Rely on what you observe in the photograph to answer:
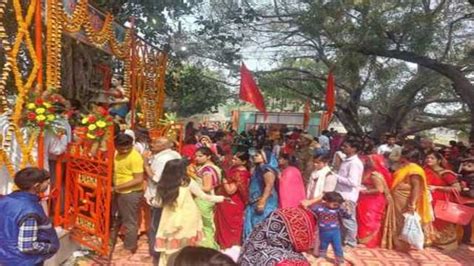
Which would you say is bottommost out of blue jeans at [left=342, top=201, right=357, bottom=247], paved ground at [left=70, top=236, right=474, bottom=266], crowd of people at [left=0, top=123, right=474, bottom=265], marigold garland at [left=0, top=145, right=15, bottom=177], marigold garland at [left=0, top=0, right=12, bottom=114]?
paved ground at [left=70, top=236, right=474, bottom=266]

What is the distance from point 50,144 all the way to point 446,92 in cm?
1893

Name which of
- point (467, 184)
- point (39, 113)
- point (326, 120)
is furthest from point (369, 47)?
point (39, 113)

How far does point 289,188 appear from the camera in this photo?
518cm

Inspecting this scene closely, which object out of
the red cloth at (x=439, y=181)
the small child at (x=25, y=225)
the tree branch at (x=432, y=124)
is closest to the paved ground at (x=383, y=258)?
the red cloth at (x=439, y=181)

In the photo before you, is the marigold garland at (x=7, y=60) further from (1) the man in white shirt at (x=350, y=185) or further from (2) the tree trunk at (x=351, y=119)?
(2) the tree trunk at (x=351, y=119)

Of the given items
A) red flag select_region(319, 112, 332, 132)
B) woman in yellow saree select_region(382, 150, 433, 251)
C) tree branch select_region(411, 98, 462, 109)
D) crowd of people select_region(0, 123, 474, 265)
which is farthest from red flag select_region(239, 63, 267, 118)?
tree branch select_region(411, 98, 462, 109)

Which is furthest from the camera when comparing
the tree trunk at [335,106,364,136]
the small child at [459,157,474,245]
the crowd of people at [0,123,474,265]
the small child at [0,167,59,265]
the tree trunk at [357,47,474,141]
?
the tree trunk at [335,106,364,136]

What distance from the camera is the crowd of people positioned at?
3.90 metres

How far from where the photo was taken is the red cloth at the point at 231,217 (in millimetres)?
5223

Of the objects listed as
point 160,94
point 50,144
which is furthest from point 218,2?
point 50,144

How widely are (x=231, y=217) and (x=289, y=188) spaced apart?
2.52 feet

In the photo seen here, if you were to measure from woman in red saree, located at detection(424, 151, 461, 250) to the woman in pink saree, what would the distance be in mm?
2111

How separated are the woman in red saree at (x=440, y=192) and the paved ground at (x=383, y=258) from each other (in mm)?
150

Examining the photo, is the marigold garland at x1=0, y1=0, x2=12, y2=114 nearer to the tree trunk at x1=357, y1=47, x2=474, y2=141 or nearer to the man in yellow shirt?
the man in yellow shirt
